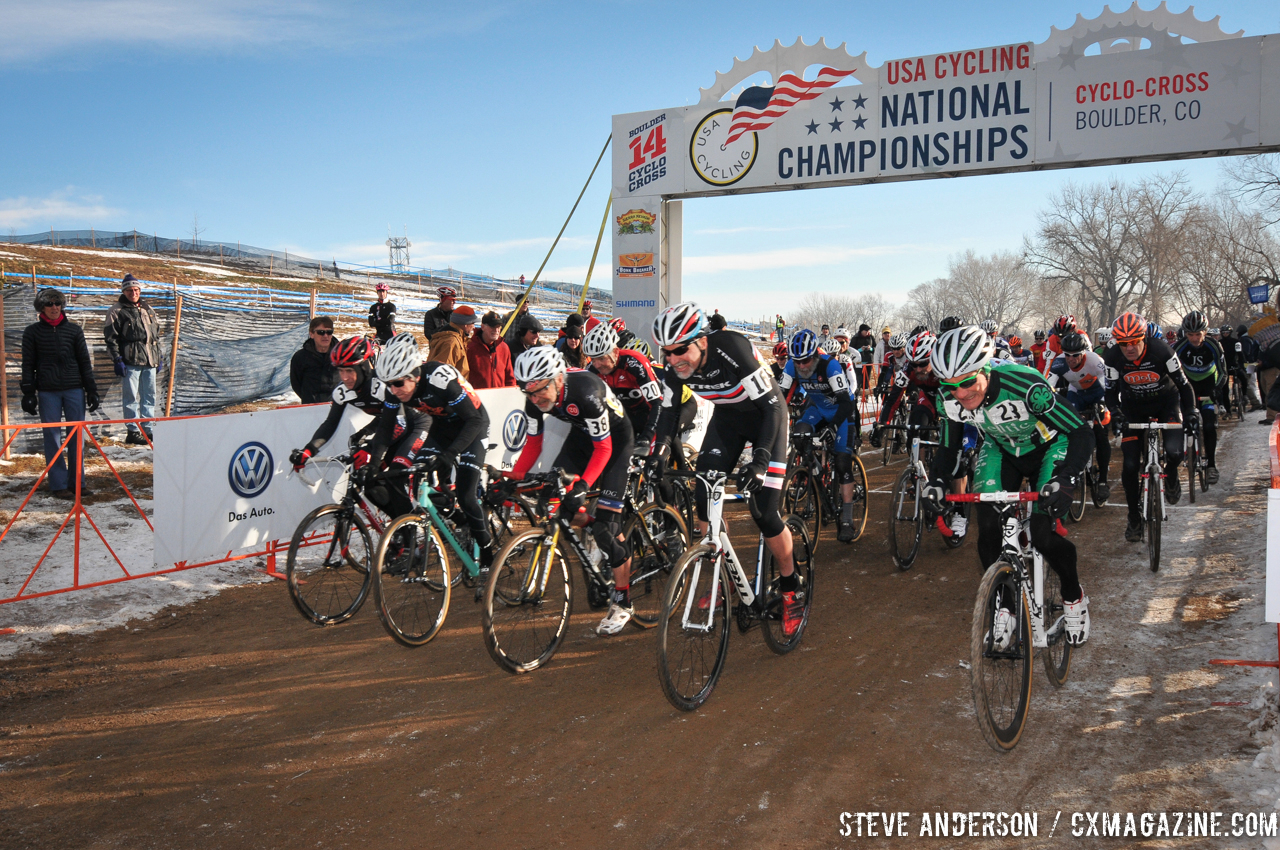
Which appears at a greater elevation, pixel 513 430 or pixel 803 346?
pixel 803 346

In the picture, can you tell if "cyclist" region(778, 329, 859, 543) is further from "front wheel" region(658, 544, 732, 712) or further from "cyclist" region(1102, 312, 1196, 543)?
"front wheel" region(658, 544, 732, 712)

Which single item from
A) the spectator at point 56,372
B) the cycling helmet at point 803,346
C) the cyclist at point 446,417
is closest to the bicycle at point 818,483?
the cycling helmet at point 803,346

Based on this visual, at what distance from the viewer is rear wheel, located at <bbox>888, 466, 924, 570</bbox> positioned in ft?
24.7

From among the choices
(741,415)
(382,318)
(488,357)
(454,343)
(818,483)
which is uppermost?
(382,318)

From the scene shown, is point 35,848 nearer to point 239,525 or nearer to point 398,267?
point 239,525

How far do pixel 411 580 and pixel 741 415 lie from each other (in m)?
2.57

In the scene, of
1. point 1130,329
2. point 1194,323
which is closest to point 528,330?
point 1130,329

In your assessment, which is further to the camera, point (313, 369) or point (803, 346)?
point (313, 369)

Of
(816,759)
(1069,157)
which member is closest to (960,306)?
(1069,157)

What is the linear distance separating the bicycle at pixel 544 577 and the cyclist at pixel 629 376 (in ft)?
3.96

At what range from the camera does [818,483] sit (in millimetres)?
8320

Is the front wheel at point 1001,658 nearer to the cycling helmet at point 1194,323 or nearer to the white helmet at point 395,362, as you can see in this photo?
the white helmet at point 395,362

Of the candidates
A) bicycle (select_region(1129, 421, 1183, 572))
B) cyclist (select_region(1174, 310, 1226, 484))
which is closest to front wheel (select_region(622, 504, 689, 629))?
bicycle (select_region(1129, 421, 1183, 572))

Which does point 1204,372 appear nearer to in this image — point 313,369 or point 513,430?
point 513,430
